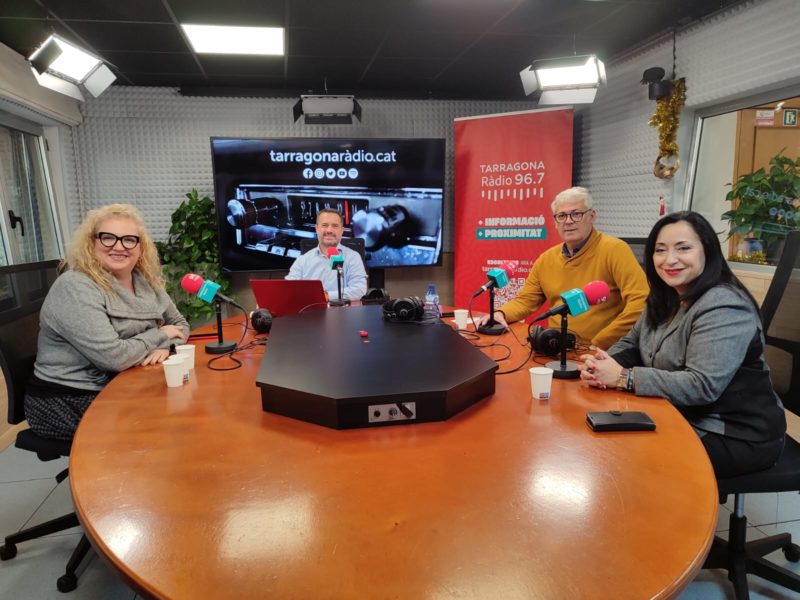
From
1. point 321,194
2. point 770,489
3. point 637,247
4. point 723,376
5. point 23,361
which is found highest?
point 321,194

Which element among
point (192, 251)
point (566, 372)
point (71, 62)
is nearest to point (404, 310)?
point (566, 372)

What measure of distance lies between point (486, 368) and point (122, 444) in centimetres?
94

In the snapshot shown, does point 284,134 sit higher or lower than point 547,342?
higher

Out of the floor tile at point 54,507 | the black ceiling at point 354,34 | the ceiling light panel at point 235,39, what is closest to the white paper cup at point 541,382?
the floor tile at point 54,507

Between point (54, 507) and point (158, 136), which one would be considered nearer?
point (54, 507)

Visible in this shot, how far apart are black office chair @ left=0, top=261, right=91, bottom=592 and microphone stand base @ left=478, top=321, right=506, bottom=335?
1.73 meters

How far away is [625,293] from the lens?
7.89 feet

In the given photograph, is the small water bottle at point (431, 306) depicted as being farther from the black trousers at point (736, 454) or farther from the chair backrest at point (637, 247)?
the black trousers at point (736, 454)

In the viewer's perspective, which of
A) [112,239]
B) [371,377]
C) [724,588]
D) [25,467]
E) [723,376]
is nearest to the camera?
[371,377]

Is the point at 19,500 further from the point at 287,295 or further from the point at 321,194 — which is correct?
the point at 321,194

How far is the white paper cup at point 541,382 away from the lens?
1.42 meters

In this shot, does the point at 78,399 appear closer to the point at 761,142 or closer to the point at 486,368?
the point at 486,368

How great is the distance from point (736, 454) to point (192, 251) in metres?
4.43

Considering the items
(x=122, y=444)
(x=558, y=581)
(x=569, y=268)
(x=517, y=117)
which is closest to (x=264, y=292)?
(x=122, y=444)
